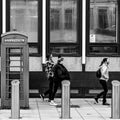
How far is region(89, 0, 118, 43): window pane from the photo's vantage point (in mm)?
17094

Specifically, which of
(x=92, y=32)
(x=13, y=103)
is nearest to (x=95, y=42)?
(x=92, y=32)

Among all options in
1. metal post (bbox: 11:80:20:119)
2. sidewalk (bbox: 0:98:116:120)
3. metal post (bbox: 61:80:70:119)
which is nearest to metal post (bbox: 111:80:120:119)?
sidewalk (bbox: 0:98:116:120)

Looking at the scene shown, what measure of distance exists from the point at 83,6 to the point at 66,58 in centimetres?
216

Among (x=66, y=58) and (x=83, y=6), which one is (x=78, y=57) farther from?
(x=83, y=6)

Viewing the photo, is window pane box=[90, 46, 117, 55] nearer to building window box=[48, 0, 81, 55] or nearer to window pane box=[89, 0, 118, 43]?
window pane box=[89, 0, 118, 43]

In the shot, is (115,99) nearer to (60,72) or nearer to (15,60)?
(60,72)

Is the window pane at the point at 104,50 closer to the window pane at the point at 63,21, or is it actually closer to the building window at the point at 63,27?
the building window at the point at 63,27

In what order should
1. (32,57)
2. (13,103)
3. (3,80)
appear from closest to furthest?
(13,103), (3,80), (32,57)

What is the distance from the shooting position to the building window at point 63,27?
55.6 ft

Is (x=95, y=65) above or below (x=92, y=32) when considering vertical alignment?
below

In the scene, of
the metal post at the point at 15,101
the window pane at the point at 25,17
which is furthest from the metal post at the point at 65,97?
the window pane at the point at 25,17

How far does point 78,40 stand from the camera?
16969mm

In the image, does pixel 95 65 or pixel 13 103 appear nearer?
pixel 13 103

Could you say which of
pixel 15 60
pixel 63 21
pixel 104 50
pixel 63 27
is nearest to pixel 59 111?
pixel 15 60
